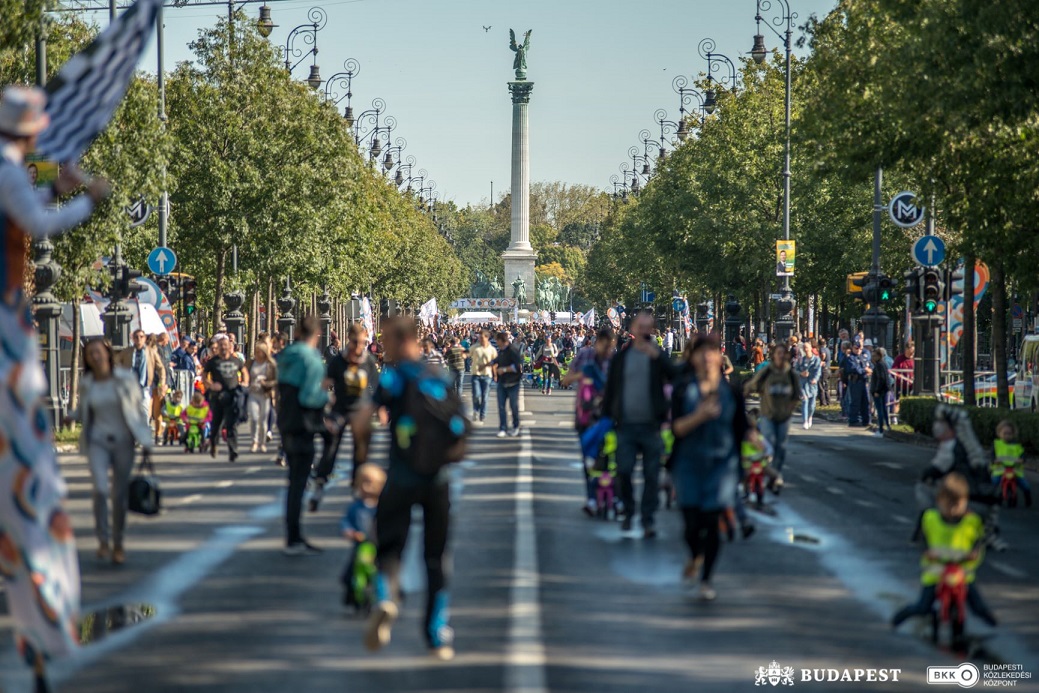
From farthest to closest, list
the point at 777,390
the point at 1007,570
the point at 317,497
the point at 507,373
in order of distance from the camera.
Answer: the point at 507,373 < the point at 777,390 < the point at 317,497 < the point at 1007,570

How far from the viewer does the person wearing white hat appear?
23.0ft

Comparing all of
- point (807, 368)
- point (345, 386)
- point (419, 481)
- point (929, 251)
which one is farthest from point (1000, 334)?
point (419, 481)

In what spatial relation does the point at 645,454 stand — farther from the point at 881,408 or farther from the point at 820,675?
the point at 881,408

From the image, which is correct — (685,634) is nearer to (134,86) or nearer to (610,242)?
(134,86)

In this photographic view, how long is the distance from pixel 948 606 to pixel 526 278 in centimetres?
12633

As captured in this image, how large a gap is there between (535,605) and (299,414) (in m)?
3.54

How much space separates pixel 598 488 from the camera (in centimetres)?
1642

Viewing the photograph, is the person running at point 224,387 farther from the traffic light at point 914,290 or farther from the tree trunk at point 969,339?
the traffic light at point 914,290

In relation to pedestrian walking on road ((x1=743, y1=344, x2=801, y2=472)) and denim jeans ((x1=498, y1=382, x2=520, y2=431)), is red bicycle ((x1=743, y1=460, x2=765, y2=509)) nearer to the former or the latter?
pedestrian walking on road ((x1=743, y1=344, x2=801, y2=472))

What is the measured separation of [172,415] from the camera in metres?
28.2

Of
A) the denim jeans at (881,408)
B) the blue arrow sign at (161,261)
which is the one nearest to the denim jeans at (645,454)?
the denim jeans at (881,408)

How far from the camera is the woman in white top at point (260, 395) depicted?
2505cm

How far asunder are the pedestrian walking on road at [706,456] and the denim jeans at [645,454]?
116 inches

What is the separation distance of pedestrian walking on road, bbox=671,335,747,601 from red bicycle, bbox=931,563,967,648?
161 centimetres
